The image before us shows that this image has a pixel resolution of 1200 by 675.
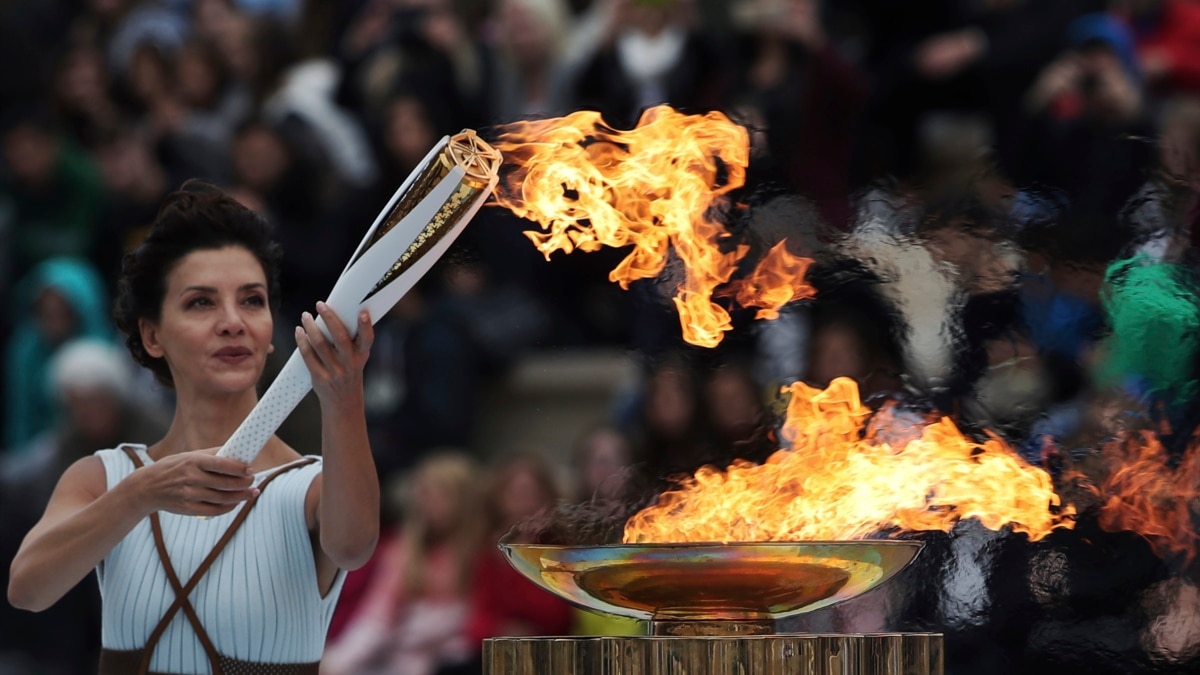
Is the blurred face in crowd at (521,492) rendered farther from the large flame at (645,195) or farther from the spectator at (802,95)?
Result: the large flame at (645,195)

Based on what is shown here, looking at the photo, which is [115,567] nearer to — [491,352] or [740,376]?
[740,376]

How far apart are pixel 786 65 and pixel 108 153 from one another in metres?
3.83

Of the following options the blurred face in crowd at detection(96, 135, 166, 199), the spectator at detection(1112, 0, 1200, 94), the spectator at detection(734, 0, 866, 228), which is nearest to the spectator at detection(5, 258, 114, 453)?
the blurred face in crowd at detection(96, 135, 166, 199)

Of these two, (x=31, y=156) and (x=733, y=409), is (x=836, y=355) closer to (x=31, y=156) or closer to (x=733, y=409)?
(x=733, y=409)

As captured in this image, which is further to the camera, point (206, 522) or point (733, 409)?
point (733, 409)

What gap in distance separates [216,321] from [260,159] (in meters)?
4.32

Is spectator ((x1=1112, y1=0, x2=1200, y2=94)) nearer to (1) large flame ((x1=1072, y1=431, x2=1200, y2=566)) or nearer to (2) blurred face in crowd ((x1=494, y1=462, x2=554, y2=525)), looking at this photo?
(2) blurred face in crowd ((x1=494, y1=462, x2=554, y2=525))

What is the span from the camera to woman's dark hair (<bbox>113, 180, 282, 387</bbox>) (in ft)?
10.5

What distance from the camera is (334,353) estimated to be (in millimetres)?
2852

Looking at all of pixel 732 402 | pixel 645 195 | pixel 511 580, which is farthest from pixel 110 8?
pixel 645 195

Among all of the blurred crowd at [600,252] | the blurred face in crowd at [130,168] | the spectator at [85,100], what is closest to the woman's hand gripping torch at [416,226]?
the blurred crowd at [600,252]

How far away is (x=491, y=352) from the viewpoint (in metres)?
6.49

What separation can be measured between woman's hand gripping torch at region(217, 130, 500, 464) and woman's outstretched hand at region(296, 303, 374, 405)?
0.6 inches

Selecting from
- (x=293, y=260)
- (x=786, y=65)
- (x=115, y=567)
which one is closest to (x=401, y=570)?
(x=293, y=260)
